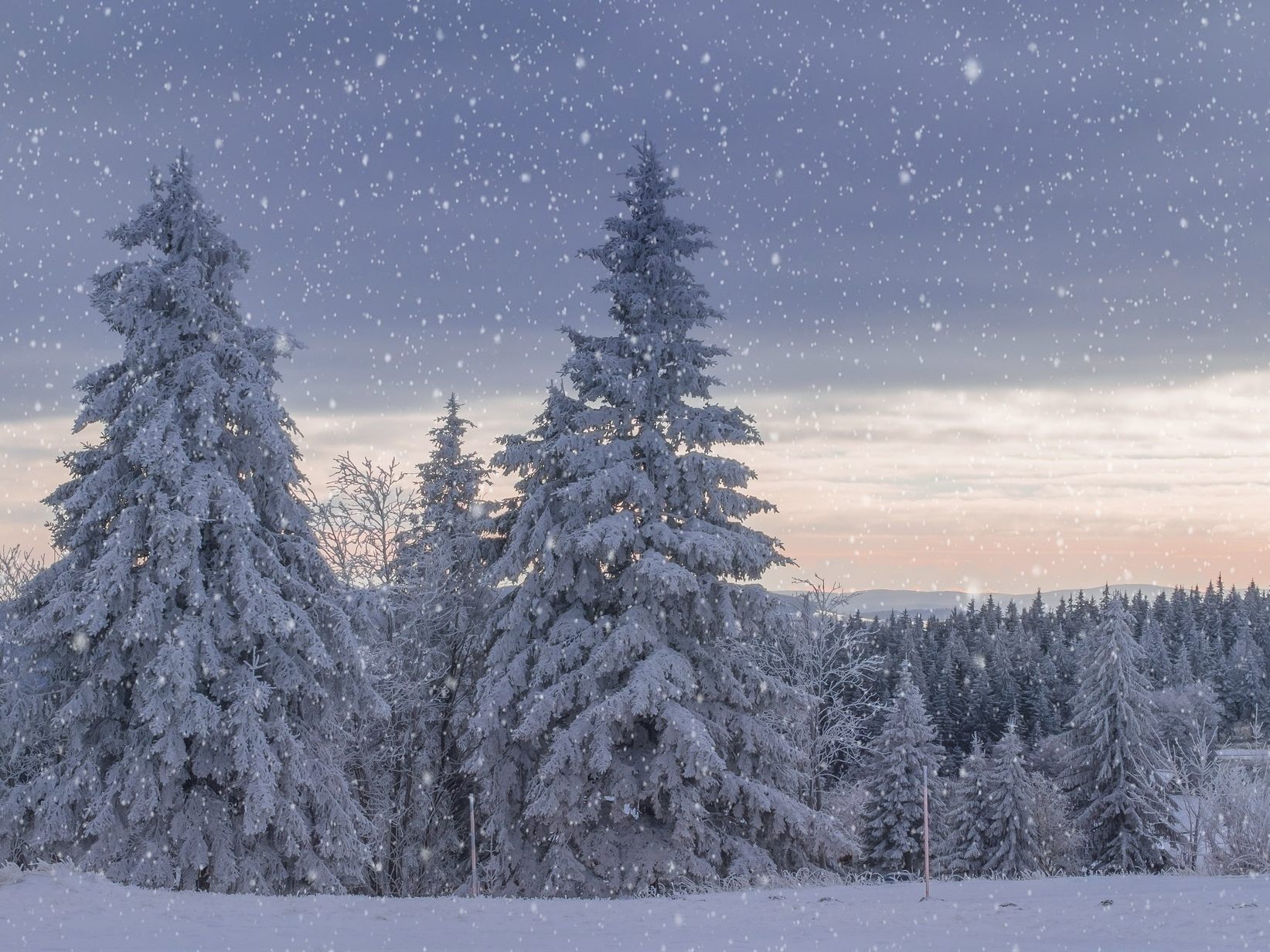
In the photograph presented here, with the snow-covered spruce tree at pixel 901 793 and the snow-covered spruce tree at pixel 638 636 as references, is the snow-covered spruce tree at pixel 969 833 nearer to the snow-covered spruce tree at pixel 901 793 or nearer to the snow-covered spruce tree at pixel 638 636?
the snow-covered spruce tree at pixel 901 793

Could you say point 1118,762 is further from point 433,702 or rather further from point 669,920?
point 669,920

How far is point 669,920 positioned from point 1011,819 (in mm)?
38600

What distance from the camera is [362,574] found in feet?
86.3

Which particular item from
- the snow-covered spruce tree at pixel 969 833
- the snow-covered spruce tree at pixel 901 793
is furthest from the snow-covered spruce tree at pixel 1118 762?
the snow-covered spruce tree at pixel 901 793

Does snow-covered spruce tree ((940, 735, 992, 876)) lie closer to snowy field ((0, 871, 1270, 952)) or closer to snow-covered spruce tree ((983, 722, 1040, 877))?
snow-covered spruce tree ((983, 722, 1040, 877))

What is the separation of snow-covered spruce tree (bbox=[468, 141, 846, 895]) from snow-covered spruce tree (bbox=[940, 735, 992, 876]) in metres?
31.4

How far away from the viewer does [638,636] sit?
62.3 ft

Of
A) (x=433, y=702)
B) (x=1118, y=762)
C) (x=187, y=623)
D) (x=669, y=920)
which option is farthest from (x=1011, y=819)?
(x=187, y=623)

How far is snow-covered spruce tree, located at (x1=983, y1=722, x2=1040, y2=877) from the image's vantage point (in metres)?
46.3

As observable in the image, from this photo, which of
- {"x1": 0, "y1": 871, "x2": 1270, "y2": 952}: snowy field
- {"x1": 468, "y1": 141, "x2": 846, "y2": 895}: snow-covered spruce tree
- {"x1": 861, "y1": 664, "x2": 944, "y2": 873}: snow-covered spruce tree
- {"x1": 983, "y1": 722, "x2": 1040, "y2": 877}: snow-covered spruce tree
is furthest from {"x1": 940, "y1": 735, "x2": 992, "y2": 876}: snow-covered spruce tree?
{"x1": 0, "y1": 871, "x2": 1270, "y2": 952}: snowy field

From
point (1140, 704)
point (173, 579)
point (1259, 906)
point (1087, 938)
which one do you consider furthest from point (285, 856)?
point (1140, 704)

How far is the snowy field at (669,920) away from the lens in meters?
10.8

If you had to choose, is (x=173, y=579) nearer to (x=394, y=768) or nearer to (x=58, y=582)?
(x=58, y=582)

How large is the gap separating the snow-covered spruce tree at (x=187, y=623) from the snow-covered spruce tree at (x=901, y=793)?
102ft
